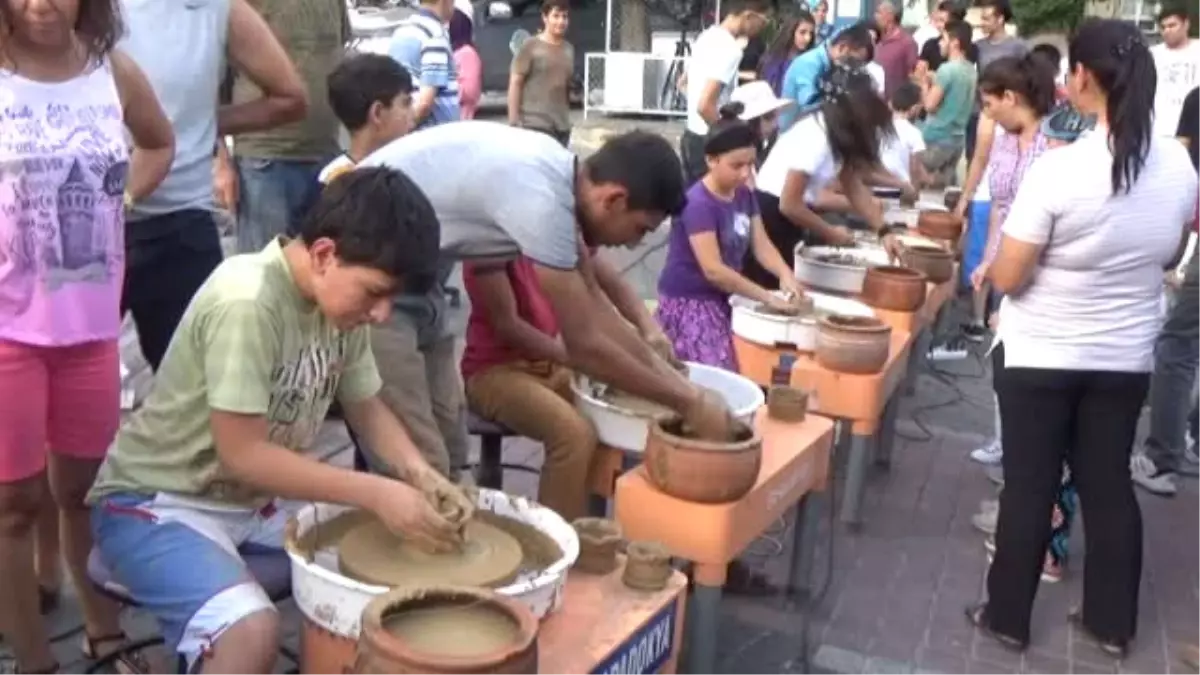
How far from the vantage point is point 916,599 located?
13.8 feet

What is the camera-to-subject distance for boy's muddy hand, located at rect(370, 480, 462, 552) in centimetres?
213

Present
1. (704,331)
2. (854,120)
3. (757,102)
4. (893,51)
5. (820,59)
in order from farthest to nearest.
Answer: (893,51) < (820,59) < (757,102) < (854,120) < (704,331)

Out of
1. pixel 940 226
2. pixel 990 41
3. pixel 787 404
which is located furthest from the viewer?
pixel 990 41

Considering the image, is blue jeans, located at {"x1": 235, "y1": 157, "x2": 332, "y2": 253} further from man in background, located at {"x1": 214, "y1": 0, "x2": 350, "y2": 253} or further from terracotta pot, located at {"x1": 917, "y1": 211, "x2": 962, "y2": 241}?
terracotta pot, located at {"x1": 917, "y1": 211, "x2": 962, "y2": 241}

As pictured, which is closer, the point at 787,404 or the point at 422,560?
the point at 422,560

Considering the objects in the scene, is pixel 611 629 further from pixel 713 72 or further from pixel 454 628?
pixel 713 72

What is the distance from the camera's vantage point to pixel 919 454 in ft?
18.6

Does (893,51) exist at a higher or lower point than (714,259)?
higher

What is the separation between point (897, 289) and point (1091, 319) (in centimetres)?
131

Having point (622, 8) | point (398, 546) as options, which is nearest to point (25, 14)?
point (398, 546)

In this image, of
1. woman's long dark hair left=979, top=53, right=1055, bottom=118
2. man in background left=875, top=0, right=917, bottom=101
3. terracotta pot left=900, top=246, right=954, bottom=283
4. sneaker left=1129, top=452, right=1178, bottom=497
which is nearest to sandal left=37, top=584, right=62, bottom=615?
terracotta pot left=900, top=246, right=954, bottom=283

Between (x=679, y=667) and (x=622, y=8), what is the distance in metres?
14.2

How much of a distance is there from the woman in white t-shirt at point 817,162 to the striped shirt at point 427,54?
5.40ft

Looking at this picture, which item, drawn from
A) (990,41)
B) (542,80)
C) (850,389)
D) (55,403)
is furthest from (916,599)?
(990,41)
